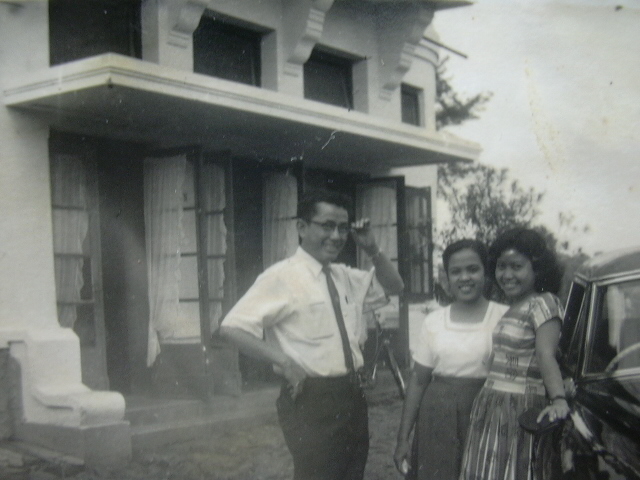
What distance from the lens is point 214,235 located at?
667 cm

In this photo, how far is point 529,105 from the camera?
15.4 feet

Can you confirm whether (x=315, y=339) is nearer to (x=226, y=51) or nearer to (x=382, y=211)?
(x=226, y=51)

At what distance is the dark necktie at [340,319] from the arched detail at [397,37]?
6193 millimetres

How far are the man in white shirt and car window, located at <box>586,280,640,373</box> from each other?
876 millimetres

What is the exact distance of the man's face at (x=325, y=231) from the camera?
3.01m

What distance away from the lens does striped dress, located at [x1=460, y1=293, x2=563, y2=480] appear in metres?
2.60

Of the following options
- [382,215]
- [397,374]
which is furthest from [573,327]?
[382,215]

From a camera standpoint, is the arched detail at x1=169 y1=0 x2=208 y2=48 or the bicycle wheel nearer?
the arched detail at x1=169 y1=0 x2=208 y2=48

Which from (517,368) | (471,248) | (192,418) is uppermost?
(471,248)

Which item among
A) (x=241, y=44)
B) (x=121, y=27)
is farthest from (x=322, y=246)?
(x=241, y=44)

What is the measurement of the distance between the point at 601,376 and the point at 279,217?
207 inches

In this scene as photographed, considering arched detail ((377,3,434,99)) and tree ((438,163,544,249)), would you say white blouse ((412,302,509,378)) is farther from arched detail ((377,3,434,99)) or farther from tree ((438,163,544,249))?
arched detail ((377,3,434,99))

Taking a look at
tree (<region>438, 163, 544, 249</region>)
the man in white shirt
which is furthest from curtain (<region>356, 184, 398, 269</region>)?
the man in white shirt

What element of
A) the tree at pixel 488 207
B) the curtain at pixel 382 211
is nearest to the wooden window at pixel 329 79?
the curtain at pixel 382 211
